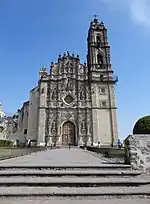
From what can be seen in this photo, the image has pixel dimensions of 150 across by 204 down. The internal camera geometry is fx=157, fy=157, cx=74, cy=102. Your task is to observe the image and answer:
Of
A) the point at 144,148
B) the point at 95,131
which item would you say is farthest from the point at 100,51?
the point at 144,148

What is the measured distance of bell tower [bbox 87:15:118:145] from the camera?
2889cm

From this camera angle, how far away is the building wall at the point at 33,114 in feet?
96.4

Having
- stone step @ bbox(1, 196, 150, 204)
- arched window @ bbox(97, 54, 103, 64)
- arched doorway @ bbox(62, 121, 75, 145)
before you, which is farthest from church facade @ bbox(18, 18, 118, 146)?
stone step @ bbox(1, 196, 150, 204)

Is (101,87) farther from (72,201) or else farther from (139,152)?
(72,201)

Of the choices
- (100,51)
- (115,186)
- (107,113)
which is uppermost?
(100,51)

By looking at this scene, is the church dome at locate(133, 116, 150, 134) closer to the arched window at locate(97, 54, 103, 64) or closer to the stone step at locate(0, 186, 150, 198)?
the stone step at locate(0, 186, 150, 198)

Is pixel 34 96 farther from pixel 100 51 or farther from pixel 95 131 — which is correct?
pixel 100 51

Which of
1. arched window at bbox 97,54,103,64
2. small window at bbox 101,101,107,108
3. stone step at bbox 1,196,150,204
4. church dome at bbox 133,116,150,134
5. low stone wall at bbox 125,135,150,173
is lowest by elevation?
stone step at bbox 1,196,150,204

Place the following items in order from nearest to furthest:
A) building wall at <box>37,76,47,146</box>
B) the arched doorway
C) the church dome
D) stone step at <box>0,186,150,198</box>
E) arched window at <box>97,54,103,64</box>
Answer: stone step at <box>0,186,150,198</box>, the church dome, building wall at <box>37,76,47,146</box>, the arched doorway, arched window at <box>97,54,103,64</box>

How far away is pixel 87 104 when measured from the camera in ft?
99.6

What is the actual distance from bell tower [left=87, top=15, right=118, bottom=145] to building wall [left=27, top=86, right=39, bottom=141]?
1095 centimetres

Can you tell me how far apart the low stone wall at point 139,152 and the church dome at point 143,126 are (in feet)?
45.3

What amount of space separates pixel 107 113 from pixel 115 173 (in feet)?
85.3

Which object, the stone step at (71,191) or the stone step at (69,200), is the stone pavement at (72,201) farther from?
the stone step at (71,191)
